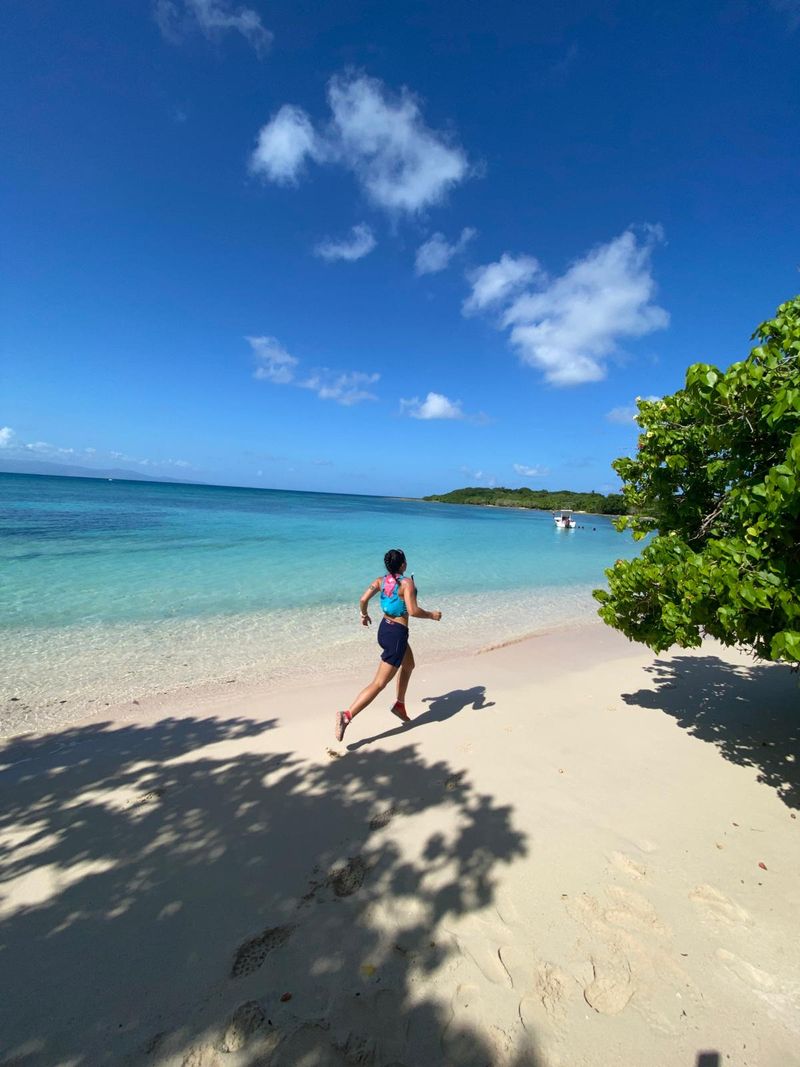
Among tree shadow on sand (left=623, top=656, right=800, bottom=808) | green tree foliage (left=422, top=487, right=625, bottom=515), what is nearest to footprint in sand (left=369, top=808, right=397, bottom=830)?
tree shadow on sand (left=623, top=656, right=800, bottom=808)

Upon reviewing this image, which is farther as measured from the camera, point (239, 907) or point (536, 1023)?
point (239, 907)

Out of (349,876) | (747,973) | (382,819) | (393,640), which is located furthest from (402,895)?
(393,640)

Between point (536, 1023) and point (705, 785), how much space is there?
3.13m

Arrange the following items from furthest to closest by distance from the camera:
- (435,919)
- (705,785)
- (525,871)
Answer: (705,785) → (525,871) → (435,919)

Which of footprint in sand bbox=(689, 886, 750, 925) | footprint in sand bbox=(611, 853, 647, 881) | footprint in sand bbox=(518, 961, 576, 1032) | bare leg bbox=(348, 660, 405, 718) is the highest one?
bare leg bbox=(348, 660, 405, 718)

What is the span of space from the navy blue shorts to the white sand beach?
1.00 metres

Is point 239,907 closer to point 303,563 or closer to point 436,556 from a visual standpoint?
point 303,563

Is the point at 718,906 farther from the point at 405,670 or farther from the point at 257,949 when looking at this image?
the point at 405,670

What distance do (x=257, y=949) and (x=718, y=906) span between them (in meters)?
2.98

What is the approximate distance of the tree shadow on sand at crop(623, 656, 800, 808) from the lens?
4.78 metres

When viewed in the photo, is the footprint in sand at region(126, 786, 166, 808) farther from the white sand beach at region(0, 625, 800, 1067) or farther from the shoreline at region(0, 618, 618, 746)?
the shoreline at region(0, 618, 618, 746)

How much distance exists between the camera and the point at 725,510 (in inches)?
167

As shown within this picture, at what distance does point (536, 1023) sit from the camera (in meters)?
2.27

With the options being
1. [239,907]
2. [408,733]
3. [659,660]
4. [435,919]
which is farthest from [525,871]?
[659,660]
